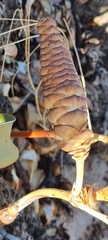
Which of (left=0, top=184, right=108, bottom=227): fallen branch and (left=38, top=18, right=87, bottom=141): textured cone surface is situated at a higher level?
(left=38, top=18, right=87, bottom=141): textured cone surface

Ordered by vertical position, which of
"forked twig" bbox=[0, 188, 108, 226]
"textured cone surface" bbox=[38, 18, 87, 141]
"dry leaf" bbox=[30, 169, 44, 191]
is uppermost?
"textured cone surface" bbox=[38, 18, 87, 141]

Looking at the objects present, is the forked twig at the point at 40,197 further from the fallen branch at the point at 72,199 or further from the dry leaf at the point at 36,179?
the dry leaf at the point at 36,179

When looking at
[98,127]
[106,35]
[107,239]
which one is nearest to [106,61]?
[106,35]

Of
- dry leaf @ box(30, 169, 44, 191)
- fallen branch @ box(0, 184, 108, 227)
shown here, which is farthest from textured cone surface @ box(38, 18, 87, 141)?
dry leaf @ box(30, 169, 44, 191)

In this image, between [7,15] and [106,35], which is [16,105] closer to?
[7,15]

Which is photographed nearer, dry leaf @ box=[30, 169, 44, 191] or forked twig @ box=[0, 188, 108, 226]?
forked twig @ box=[0, 188, 108, 226]

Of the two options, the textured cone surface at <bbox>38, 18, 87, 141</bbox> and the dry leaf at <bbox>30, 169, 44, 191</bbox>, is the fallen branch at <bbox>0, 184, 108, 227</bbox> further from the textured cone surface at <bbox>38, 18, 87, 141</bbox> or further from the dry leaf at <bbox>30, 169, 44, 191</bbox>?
the dry leaf at <bbox>30, 169, 44, 191</bbox>

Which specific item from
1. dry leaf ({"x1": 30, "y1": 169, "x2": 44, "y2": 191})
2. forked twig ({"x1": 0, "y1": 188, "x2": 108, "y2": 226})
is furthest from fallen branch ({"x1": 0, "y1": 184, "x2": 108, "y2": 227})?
dry leaf ({"x1": 30, "y1": 169, "x2": 44, "y2": 191})
